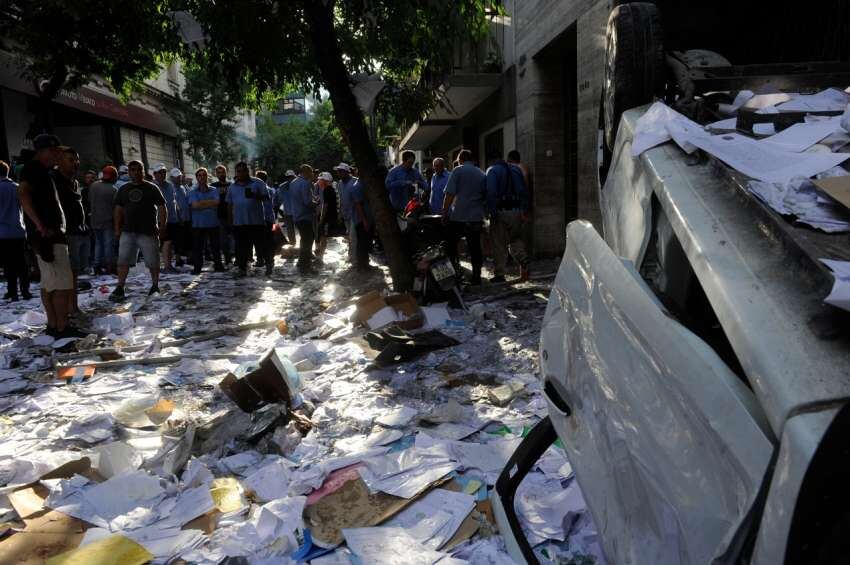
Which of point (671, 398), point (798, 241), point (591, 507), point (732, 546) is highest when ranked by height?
point (798, 241)

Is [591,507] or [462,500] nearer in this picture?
[591,507]

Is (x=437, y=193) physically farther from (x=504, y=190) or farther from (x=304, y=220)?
(x=304, y=220)

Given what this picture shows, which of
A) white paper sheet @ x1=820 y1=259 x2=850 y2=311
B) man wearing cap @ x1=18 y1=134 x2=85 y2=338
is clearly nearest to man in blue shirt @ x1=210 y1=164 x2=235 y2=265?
man wearing cap @ x1=18 y1=134 x2=85 y2=338

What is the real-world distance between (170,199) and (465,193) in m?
6.29

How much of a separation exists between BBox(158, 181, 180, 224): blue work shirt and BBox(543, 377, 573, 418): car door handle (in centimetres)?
1093

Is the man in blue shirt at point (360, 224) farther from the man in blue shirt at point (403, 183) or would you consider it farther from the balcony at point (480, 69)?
the balcony at point (480, 69)

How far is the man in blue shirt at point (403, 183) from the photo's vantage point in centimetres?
938

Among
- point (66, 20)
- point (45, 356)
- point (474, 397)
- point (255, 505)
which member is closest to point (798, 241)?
point (255, 505)

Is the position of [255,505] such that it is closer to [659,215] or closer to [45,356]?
[659,215]

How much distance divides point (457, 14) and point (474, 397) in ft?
Result: 16.2

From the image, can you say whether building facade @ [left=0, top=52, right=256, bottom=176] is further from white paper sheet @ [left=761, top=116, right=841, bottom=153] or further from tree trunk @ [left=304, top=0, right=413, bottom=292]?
white paper sheet @ [left=761, top=116, right=841, bottom=153]

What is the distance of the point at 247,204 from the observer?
34.7 ft

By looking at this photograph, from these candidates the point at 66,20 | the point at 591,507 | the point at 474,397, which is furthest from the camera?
the point at 66,20

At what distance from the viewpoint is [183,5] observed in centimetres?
763
